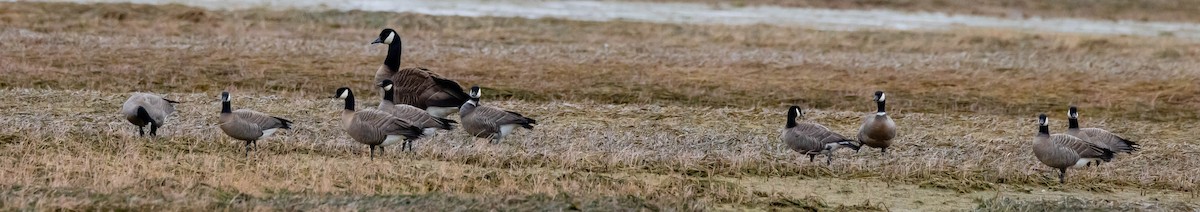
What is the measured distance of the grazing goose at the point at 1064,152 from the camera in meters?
14.5

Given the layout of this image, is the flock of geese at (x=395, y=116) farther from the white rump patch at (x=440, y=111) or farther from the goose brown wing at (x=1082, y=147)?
the goose brown wing at (x=1082, y=147)

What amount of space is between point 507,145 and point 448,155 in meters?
1.51

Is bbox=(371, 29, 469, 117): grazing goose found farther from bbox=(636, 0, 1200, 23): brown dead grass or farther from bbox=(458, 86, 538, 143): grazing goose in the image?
bbox=(636, 0, 1200, 23): brown dead grass

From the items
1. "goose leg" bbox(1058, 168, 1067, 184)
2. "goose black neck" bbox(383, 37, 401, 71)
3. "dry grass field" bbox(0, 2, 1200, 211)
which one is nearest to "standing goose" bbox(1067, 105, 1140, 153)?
"dry grass field" bbox(0, 2, 1200, 211)

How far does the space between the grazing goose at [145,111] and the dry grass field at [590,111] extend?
0.20m

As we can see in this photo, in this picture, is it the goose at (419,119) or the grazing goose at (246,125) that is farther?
the goose at (419,119)

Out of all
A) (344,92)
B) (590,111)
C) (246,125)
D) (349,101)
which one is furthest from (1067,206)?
(590,111)

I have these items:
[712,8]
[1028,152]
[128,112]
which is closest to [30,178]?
[128,112]

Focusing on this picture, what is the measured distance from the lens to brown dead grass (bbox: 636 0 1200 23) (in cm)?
4644

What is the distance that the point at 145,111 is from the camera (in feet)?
50.5

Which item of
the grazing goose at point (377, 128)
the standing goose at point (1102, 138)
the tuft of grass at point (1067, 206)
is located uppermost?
the grazing goose at point (377, 128)

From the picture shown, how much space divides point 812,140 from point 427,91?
4919 mm

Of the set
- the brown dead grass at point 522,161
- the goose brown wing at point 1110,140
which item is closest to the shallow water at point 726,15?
the brown dead grass at point 522,161

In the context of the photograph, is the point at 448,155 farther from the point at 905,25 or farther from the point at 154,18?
the point at 905,25
